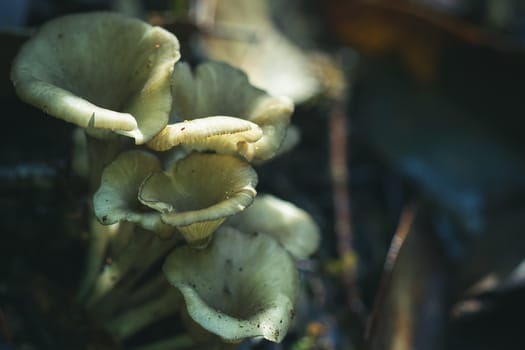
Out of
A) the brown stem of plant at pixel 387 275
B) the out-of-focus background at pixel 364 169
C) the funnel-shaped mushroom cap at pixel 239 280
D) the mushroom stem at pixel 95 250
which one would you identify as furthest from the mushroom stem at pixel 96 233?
the brown stem of plant at pixel 387 275

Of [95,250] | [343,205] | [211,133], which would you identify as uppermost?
[211,133]

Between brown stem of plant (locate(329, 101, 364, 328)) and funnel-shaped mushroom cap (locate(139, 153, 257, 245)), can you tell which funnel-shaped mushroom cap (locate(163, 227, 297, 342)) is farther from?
brown stem of plant (locate(329, 101, 364, 328))

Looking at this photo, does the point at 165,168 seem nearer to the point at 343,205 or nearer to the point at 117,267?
the point at 117,267

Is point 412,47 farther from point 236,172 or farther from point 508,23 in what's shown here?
point 236,172

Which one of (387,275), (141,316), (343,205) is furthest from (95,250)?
(343,205)

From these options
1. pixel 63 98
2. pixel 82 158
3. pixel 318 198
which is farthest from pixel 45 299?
pixel 318 198

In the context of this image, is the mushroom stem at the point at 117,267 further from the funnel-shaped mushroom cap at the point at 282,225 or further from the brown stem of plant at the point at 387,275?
the brown stem of plant at the point at 387,275

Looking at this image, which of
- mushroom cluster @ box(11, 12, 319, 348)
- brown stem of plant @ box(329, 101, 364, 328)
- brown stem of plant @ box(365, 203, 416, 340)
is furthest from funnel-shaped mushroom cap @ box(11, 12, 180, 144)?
brown stem of plant @ box(329, 101, 364, 328)
